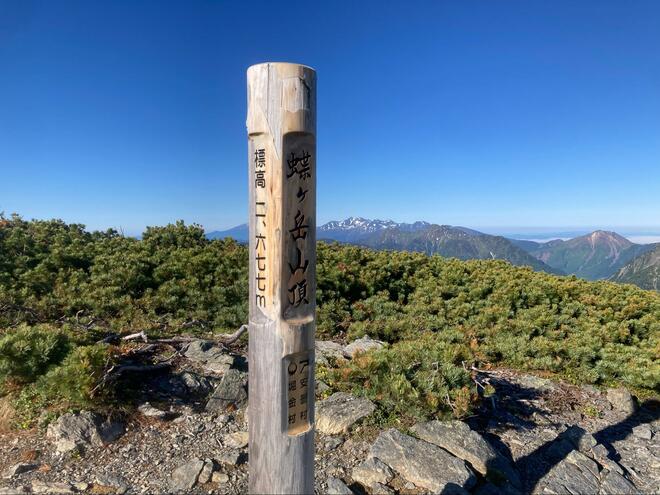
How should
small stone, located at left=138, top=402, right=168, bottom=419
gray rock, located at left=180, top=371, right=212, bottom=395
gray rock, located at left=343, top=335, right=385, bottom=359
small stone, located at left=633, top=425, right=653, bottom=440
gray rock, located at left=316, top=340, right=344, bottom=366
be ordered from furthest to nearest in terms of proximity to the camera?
gray rock, located at left=343, top=335, right=385, bottom=359, gray rock, located at left=316, top=340, right=344, bottom=366, small stone, located at left=633, top=425, right=653, bottom=440, gray rock, located at left=180, top=371, right=212, bottom=395, small stone, located at left=138, top=402, right=168, bottom=419

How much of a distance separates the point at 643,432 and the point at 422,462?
3849mm

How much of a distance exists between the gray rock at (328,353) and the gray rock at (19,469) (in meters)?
3.59

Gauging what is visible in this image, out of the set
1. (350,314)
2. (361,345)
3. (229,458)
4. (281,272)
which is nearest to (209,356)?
(229,458)

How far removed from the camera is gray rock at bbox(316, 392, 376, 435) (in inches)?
187

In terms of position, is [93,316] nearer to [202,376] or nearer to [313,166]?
[202,376]

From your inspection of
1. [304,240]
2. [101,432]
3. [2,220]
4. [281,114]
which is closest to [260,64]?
[281,114]

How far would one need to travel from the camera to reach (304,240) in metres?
2.74

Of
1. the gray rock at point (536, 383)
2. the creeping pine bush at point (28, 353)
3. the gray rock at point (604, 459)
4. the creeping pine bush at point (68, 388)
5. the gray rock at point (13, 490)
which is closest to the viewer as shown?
the gray rock at point (13, 490)

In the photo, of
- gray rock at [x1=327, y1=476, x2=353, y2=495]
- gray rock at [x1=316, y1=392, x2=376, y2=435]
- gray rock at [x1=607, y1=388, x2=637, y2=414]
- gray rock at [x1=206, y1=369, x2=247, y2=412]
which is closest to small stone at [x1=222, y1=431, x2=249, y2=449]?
gray rock at [x1=206, y1=369, x2=247, y2=412]

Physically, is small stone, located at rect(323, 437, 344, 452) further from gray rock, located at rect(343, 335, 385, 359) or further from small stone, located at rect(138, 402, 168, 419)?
gray rock, located at rect(343, 335, 385, 359)

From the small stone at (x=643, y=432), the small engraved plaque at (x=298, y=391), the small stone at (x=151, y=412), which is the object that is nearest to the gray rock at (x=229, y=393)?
the small stone at (x=151, y=412)

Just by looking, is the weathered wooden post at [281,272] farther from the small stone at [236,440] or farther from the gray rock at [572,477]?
the gray rock at [572,477]

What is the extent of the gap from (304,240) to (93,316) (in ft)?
22.6

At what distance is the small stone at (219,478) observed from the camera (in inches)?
153
